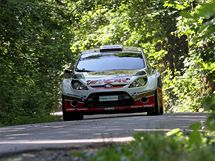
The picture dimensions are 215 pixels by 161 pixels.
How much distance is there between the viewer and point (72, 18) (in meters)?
26.0

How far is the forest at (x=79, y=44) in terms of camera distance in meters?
22.4

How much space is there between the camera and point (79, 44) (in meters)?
34.6

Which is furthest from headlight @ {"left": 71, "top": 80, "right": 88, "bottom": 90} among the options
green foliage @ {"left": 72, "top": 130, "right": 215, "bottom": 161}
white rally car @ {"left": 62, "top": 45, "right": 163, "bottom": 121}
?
green foliage @ {"left": 72, "top": 130, "right": 215, "bottom": 161}

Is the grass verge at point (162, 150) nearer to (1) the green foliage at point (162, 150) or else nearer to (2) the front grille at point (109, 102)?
(1) the green foliage at point (162, 150)

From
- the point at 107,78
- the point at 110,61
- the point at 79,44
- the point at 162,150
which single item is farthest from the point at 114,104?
the point at 79,44

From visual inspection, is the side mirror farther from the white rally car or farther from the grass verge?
the grass verge

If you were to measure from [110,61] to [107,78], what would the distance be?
110 cm

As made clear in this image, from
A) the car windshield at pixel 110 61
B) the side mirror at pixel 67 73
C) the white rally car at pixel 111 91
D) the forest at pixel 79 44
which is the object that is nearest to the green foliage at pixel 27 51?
the forest at pixel 79 44

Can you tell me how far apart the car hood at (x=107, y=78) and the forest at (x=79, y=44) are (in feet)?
12.9

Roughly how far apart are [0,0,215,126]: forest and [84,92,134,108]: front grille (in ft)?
13.3

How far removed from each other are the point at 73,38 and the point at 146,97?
2331 centimetres

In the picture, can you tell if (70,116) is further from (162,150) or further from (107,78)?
(162,150)

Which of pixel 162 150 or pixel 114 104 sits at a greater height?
pixel 162 150

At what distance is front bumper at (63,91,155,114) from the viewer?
14562 mm
